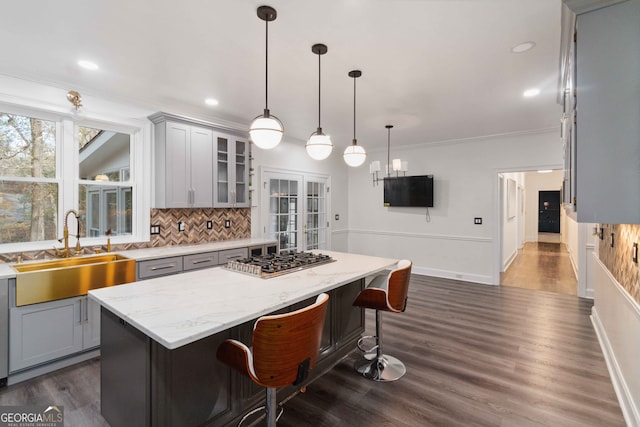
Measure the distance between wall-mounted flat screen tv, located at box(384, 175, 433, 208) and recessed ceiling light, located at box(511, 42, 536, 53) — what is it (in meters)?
3.57

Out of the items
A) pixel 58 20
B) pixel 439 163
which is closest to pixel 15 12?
pixel 58 20

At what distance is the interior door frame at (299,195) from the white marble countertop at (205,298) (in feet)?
8.84

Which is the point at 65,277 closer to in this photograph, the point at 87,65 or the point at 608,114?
the point at 87,65

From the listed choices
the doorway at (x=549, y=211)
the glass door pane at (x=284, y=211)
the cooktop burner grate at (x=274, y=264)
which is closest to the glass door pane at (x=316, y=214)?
the glass door pane at (x=284, y=211)

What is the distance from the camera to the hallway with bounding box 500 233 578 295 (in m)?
5.39

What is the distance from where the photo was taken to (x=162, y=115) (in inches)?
144

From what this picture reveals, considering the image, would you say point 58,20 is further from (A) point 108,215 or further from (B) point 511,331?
(B) point 511,331

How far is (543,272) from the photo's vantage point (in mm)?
6496

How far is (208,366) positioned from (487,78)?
3380mm

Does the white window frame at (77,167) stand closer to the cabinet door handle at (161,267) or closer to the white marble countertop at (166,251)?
the white marble countertop at (166,251)

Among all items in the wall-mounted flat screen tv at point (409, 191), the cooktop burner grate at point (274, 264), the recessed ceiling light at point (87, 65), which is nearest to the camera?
the cooktop burner grate at point (274, 264)

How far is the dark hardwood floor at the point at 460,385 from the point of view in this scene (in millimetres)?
2117

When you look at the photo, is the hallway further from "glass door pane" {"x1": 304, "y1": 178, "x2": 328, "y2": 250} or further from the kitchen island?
the kitchen island

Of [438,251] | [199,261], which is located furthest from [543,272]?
[199,261]
